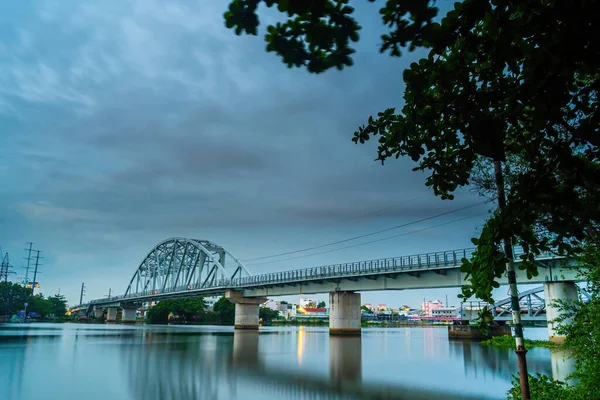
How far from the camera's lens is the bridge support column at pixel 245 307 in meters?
93.8

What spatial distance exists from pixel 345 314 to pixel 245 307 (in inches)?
1366

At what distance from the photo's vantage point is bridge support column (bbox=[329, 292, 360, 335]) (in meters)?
67.2

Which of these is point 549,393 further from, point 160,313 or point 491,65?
point 160,313

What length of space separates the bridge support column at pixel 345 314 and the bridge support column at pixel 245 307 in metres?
29.7

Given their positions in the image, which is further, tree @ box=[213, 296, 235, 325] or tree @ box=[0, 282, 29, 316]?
tree @ box=[0, 282, 29, 316]

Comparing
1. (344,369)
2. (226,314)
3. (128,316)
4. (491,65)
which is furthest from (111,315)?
(491,65)

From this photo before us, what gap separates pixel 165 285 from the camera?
130625 millimetres

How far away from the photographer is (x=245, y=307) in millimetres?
95938

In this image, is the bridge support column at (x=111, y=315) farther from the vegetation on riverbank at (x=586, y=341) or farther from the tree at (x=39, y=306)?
the vegetation on riverbank at (x=586, y=341)

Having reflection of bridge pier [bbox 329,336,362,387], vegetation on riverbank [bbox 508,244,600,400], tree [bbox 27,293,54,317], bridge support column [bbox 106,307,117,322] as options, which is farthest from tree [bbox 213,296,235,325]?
vegetation on riverbank [bbox 508,244,600,400]

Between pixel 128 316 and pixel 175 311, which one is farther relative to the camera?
pixel 128 316

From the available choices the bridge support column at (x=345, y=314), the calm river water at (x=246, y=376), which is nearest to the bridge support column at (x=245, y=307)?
the bridge support column at (x=345, y=314)

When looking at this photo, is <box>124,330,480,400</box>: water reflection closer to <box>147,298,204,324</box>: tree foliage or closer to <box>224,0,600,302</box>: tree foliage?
<box>224,0,600,302</box>: tree foliage

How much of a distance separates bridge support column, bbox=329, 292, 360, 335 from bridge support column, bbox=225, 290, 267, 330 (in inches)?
1171
